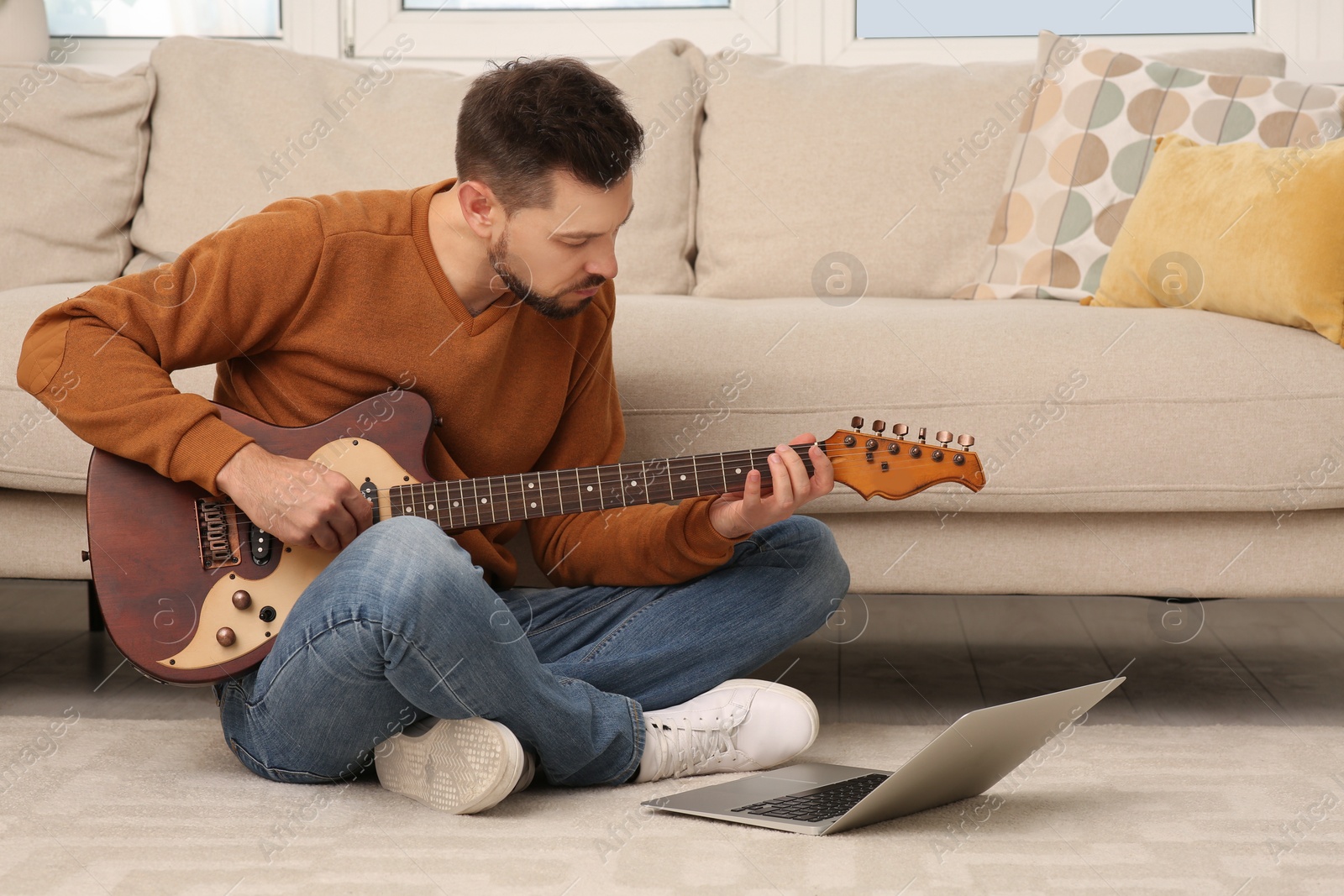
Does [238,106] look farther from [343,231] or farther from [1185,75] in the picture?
[1185,75]

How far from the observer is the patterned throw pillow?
6.21 ft

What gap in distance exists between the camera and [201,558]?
1.20m

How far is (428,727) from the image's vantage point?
3.81 ft

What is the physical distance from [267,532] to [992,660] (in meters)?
1.09

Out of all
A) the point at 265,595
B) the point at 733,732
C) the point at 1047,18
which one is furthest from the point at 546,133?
the point at 1047,18

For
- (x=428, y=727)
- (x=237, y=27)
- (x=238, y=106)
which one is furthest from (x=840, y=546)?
(x=237, y=27)

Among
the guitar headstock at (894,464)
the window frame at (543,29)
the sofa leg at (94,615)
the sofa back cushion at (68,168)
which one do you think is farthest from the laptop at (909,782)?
the window frame at (543,29)

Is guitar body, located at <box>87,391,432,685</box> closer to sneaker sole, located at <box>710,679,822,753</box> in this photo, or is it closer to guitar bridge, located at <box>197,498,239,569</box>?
guitar bridge, located at <box>197,498,239,569</box>

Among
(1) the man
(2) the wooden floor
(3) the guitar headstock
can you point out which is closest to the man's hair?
(1) the man

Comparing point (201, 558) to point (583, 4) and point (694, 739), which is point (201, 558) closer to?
point (694, 739)

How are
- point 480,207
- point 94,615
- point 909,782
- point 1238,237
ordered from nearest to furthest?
point 909,782 → point 480,207 → point 1238,237 → point 94,615

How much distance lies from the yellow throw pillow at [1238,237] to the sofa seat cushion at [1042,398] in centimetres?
4

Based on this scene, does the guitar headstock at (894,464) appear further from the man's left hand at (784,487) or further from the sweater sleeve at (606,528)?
the sweater sleeve at (606,528)

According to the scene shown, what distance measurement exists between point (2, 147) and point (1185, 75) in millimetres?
1841
